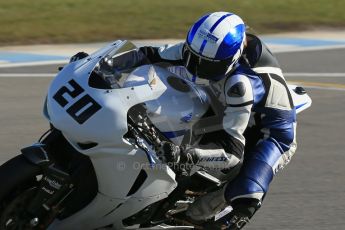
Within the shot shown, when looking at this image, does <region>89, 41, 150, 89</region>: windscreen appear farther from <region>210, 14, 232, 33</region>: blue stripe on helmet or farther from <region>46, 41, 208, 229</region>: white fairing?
<region>210, 14, 232, 33</region>: blue stripe on helmet

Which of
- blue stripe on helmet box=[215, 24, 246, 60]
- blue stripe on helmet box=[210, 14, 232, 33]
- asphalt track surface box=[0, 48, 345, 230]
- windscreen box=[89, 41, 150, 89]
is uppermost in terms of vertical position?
blue stripe on helmet box=[210, 14, 232, 33]

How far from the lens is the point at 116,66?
5109mm

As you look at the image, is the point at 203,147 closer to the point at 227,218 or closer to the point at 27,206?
the point at 227,218

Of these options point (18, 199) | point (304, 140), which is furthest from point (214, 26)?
point (304, 140)

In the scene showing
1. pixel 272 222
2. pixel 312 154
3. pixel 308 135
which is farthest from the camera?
pixel 308 135

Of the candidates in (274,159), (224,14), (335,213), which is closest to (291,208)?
(335,213)

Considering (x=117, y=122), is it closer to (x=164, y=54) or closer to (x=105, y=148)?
(x=105, y=148)

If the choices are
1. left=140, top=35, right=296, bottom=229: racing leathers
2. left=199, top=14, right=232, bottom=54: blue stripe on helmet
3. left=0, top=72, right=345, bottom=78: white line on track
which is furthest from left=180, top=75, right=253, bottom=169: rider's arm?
left=0, top=72, right=345, bottom=78: white line on track

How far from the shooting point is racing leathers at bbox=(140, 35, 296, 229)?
512cm

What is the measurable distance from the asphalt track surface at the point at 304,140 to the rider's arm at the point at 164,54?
50.0 inches

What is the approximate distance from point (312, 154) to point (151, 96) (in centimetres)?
344

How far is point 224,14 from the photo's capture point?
5211 millimetres

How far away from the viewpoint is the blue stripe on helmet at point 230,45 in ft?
16.4

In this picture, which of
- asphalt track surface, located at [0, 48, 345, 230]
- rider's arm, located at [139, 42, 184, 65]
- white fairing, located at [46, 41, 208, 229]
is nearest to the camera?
white fairing, located at [46, 41, 208, 229]
